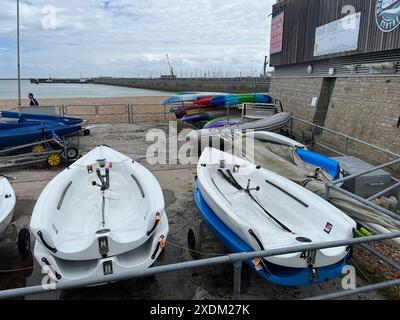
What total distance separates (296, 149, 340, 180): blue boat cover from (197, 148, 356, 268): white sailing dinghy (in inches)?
57.8

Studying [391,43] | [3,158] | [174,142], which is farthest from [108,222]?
[391,43]

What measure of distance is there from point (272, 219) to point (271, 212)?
232 millimetres

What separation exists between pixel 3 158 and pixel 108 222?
5.69m

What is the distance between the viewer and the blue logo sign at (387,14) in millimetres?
8562

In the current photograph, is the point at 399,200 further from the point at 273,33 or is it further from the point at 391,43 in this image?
the point at 273,33

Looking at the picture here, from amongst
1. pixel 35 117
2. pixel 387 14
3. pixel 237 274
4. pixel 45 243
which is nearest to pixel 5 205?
pixel 45 243

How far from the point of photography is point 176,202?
644 cm

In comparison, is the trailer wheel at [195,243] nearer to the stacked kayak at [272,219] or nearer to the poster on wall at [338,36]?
the stacked kayak at [272,219]

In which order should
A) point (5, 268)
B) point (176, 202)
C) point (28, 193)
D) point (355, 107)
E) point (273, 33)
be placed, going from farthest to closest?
point (273, 33) → point (355, 107) → point (28, 193) → point (176, 202) → point (5, 268)

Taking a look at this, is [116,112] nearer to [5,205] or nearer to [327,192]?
[5,205]

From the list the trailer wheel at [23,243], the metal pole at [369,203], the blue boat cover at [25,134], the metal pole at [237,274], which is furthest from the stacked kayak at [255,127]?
the metal pole at [237,274]

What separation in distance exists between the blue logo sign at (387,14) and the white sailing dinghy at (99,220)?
8.24 metres

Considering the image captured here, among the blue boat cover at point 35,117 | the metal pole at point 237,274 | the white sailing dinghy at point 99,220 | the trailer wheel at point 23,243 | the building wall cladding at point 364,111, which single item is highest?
the building wall cladding at point 364,111

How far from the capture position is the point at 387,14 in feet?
29.5
